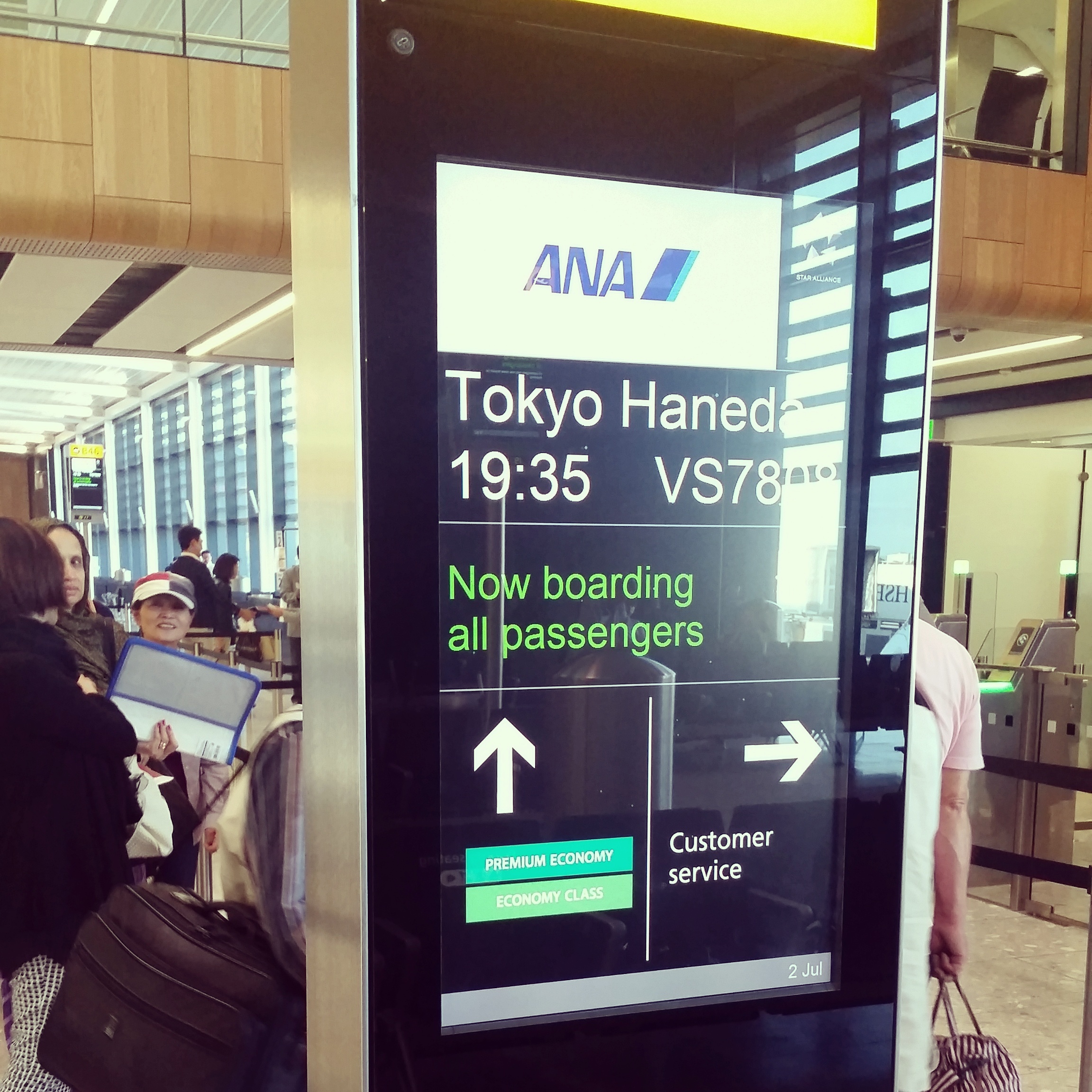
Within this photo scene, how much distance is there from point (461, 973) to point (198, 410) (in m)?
16.4

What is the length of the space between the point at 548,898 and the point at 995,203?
549 centimetres

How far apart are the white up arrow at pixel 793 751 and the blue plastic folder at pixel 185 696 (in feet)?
5.23

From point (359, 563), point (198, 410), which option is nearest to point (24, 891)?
point (359, 563)

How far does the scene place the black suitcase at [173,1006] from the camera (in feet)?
4.09

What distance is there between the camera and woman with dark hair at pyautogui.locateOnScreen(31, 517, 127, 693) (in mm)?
3381

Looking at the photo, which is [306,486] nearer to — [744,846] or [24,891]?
[744,846]

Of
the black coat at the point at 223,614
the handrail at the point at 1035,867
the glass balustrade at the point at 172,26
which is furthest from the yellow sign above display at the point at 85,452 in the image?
the handrail at the point at 1035,867

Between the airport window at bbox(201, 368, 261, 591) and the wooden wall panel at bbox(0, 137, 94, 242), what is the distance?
36.9 ft

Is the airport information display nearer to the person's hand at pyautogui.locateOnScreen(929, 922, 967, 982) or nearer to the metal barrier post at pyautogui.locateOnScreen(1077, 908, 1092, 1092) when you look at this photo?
the metal barrier post at pyautogui.locateOnScreen(1077, 908, 1092, 1092)

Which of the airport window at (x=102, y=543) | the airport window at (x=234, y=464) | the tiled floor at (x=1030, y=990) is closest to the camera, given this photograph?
the tiled floor at (x=1030, y=990)

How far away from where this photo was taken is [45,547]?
8.07 feet

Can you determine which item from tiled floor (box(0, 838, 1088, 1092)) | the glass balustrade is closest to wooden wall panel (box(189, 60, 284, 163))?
the glass balustrade

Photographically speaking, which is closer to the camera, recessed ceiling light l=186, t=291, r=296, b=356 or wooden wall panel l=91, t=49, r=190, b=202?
wooden wall panel l=91, t=49, r=190, b=202

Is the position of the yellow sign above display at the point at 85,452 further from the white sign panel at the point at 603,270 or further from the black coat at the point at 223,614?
the white sign panel at the point at 603,270
